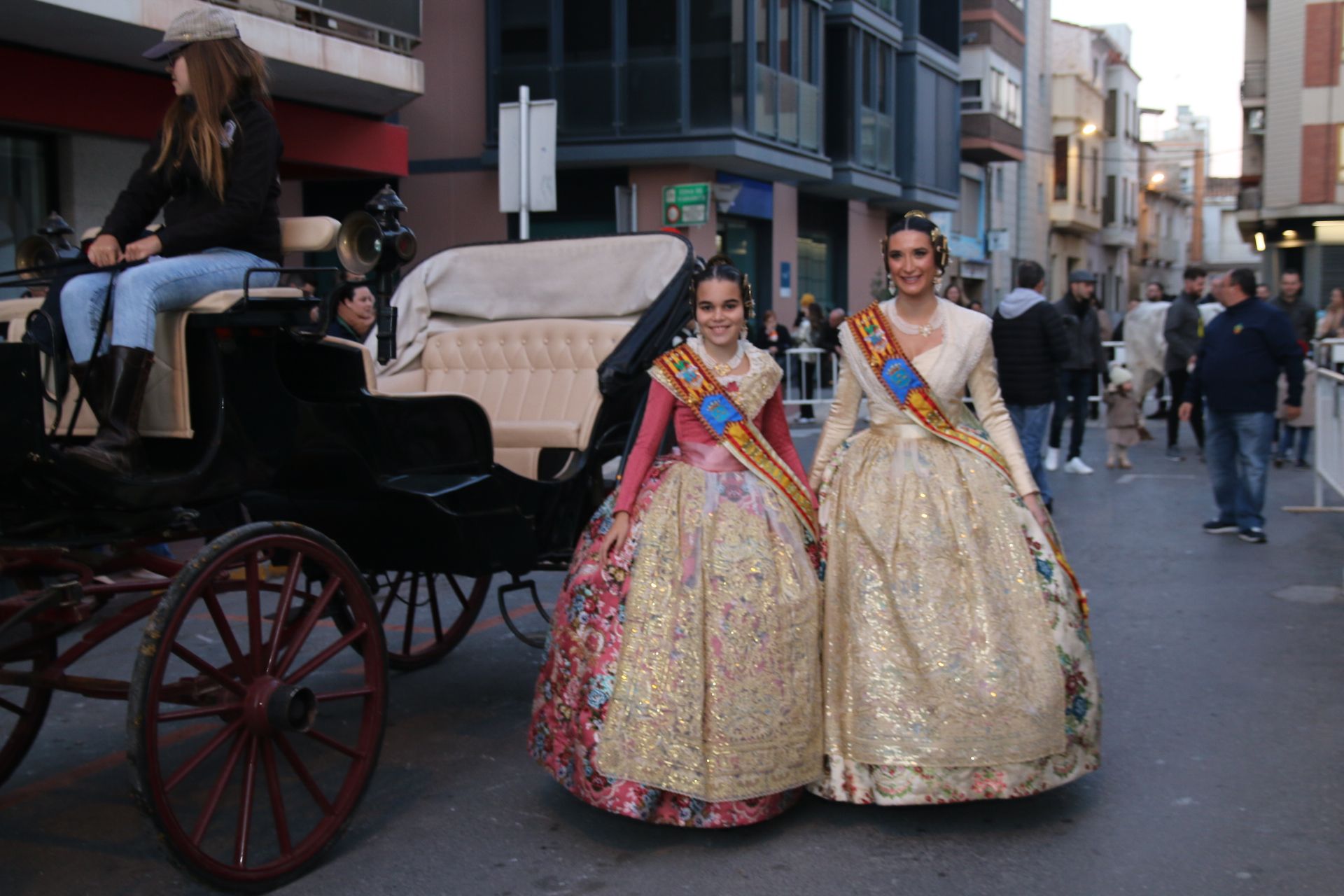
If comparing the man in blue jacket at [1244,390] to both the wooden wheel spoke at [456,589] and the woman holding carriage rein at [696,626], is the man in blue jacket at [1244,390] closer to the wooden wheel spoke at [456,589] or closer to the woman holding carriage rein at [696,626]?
Answer: the wooden wheel spoke at [456,589]

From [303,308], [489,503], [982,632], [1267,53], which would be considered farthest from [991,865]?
[1267,53]

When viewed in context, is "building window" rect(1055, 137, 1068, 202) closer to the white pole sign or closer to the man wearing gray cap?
the man wearing gray cap

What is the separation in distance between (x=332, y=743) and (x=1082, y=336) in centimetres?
1093

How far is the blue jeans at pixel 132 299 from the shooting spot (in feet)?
12.6

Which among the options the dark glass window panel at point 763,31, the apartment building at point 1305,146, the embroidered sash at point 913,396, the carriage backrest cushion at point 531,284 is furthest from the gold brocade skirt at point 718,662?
the apartment building at point 1305,146

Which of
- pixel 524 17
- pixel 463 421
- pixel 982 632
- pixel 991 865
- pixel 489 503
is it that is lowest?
pixel 991 865

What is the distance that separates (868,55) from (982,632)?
27.7 meters

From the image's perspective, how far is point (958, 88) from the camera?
3622 cm

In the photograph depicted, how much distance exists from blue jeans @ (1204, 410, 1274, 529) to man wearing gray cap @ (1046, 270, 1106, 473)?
329cm

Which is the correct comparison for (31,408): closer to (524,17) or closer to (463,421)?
(463,421)

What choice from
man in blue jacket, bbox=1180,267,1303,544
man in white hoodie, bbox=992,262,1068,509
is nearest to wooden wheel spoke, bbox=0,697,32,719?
man in white hoodie, bbox=992,262,1068,509

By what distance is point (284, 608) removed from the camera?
402cm

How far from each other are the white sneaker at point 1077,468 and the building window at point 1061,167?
3805 centimetres

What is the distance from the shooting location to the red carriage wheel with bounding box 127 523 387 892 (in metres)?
3.46
